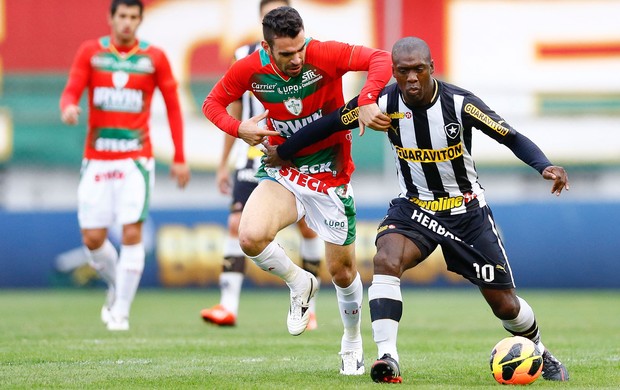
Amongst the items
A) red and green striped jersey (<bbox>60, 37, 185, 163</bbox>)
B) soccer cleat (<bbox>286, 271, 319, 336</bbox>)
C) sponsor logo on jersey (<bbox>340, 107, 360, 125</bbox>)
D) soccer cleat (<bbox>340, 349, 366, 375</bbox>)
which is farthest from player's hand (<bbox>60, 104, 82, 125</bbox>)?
soccer cleat (<bbox>340, 349, 366, 375</bbox>)

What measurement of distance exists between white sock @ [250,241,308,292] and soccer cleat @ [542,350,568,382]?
60.4 inches

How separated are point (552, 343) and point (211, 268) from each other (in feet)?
25.4

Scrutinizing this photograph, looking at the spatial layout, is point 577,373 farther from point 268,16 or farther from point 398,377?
point 268,16

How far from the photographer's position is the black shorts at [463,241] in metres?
6.63

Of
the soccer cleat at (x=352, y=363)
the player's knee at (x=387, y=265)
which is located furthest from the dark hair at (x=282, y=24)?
the soccer cleat at (x=352, y=363)

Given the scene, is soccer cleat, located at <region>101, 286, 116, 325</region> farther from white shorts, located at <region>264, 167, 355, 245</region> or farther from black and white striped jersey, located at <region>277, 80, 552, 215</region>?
black and white striped jersey, located at <region>277, 80, 552, 215</region>

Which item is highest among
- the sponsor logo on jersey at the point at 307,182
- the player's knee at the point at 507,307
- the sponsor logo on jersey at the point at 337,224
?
the sponsor logo on jersey at the point at 307,182

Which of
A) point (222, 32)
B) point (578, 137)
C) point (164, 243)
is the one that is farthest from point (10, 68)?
point (578, 137)

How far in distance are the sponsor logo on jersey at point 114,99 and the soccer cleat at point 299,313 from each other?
3.51 meters

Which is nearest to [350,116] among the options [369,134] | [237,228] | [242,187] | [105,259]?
[242,187]

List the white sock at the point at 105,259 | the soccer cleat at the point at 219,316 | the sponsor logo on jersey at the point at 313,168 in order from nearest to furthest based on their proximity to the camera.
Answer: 1. the sponsor logo on jersey at the point at 313,168
2. the soccer cleat at the point at 219,316
3. the white sock at the point at 105,259

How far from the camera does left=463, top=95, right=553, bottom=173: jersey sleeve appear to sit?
21.3 feet

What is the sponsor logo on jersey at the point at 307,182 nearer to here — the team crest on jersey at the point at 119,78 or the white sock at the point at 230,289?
the white sock at the point at 230,289

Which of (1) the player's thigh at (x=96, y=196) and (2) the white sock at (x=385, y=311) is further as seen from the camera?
(1) the player's thigh at (x=96, y=196)
